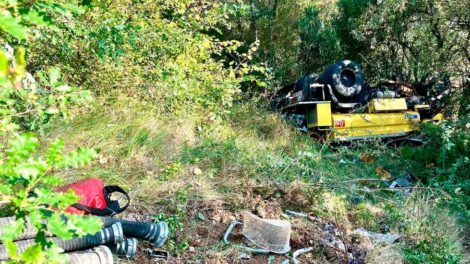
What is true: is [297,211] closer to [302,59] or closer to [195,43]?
[195,43]

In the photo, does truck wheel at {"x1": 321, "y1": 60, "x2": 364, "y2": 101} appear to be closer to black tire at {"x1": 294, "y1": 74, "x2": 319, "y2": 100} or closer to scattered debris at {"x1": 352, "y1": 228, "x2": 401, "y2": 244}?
black tire at {"x1": 294, "y1": 74, "x2": 319, "y2": 100}

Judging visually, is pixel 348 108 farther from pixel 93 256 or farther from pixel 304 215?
pixel 93 256

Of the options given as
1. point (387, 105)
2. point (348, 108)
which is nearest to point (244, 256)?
point (348, 108)

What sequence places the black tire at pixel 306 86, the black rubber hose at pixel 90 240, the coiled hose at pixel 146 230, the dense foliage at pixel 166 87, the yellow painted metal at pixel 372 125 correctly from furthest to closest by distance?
the black tire at pixel 306 86
the yellow painted metal at pixel 372 125
the coiled hose at pixel 146 230
the black rubber hose at pixel 90 240
the dense foliage at pixel 166 87

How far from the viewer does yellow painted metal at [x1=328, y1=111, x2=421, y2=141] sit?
26.5 ft

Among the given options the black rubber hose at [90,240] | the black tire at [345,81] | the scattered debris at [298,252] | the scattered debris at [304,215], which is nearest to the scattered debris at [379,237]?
the scattered debris at [304,215]

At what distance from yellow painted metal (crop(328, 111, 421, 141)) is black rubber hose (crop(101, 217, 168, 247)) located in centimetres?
534

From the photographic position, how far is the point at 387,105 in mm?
8344

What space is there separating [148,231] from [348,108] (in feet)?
20.6

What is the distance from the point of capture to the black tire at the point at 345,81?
8.44 meters

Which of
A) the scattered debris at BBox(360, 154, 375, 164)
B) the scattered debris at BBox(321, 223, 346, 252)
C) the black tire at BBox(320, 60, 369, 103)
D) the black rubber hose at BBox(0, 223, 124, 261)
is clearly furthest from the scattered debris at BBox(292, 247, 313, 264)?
the black tire at BBox(320, 60, 369, 103)

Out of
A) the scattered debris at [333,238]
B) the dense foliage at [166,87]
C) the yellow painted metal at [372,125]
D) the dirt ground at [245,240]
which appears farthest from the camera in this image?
the yellow painted metal at [372,125]

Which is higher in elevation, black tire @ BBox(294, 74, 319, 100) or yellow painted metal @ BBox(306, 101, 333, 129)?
black tire @ BBox(294, 74, 319, 100)

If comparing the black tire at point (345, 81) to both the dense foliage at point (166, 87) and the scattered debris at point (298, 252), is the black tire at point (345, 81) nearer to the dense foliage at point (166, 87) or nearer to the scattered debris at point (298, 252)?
the dense foliage at point (166, 87)
